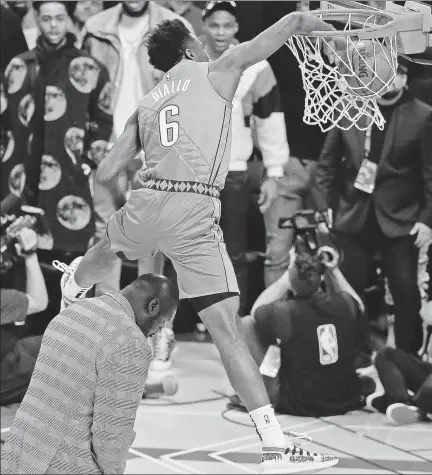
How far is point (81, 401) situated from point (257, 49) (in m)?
1.61

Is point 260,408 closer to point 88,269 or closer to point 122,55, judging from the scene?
point 88,269

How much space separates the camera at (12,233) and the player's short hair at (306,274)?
181cm

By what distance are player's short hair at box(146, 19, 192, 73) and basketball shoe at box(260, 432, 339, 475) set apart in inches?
69.2

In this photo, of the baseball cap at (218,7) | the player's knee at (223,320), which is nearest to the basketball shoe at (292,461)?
the player's knee at (223,320)

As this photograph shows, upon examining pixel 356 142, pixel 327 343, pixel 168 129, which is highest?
pixel 168 129

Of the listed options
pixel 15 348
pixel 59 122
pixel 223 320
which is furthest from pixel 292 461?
pixel 59 122

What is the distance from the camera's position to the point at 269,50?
516 cm

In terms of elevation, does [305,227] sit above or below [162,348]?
above

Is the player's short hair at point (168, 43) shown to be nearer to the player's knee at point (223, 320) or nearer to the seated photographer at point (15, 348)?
the player's knee at point (223, 320)

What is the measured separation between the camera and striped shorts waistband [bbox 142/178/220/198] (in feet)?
18.2

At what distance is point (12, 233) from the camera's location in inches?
321

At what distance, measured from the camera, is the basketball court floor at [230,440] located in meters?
6.93

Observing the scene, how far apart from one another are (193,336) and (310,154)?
5.76 ft

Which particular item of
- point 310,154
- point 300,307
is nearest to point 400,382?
point 300,307
